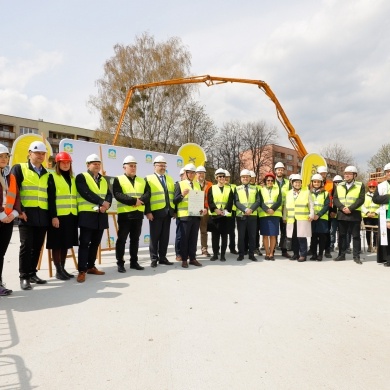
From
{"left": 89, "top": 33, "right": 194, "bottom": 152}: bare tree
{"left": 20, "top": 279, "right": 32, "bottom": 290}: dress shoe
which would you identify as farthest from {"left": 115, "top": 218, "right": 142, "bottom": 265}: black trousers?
{"left": 89, "top": 33, "right": 194, "bottom": 152}: bare tree

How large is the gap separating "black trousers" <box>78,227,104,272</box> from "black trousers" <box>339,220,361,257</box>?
5.14 meters

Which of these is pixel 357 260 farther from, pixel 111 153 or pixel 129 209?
pixel 111 153

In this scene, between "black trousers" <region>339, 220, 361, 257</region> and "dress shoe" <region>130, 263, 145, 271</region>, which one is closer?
"dress shoe" <region>130, 263, 145, 271</region>

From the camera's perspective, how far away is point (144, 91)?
22891mm

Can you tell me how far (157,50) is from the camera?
2302cm

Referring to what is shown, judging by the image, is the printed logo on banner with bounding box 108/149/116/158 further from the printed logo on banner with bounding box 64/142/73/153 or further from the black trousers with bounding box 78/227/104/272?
the black trousers with bounding box 78/227/104/272

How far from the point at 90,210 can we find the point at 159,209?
139cm

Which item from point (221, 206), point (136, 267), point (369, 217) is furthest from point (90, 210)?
point (369, 217)

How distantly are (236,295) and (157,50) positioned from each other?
2178 cm

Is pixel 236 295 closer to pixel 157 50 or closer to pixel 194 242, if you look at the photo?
pixel 194 242

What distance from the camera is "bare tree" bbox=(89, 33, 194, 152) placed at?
894 inches

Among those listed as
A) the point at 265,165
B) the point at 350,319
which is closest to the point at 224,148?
the point at 265,165

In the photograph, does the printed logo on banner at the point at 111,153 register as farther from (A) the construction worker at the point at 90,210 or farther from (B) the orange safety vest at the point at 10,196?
(B) the orange safety vest at the point at 10,196

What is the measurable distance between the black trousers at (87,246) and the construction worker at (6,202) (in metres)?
1.10
